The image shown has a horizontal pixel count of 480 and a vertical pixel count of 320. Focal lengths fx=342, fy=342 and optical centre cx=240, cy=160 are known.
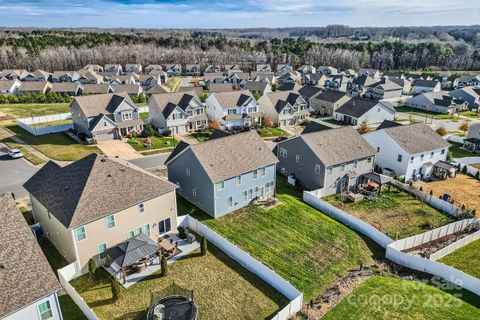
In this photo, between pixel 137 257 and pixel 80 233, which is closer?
pixel 80 233

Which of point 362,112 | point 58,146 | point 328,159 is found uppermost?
point 328,159

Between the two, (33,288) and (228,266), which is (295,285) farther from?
(33,288)

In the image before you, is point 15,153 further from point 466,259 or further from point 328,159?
point 466,259

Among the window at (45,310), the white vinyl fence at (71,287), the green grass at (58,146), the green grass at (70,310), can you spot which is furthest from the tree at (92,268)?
the green grass at (58,146)

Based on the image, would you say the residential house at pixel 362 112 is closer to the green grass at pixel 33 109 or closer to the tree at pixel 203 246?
the tree at pixel 203 246

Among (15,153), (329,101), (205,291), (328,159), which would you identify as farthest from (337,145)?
(15,153)

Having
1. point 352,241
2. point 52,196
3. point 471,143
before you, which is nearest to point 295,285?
point 352,241
